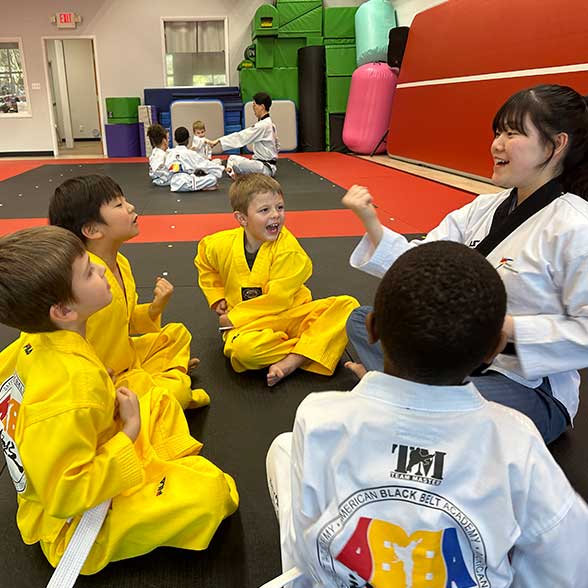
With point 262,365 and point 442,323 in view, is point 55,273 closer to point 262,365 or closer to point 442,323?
point 442,323

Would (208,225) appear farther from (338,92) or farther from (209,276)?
(338,92)

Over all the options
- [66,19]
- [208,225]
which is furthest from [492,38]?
[66,19]

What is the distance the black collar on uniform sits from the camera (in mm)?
1712

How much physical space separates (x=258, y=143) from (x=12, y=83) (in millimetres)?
8383

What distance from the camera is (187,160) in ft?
24.9

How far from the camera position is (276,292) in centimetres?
254

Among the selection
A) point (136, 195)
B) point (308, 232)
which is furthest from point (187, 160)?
point (308, 232)

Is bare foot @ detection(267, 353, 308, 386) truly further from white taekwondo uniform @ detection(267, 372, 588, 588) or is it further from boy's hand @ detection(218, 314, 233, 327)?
white taekwondo uniform @ detection(267, 372, 588, 588)

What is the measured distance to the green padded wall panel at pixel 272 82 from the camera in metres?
12.4

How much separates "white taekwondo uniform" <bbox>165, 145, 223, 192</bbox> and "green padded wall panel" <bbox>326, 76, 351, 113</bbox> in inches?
206

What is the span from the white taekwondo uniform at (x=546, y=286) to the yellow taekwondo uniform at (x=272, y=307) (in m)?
0.67

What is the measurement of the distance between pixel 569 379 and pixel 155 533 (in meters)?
1.35

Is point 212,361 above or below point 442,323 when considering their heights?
below

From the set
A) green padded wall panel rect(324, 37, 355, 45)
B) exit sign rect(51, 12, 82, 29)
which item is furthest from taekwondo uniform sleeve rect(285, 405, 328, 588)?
exit sign rect(51, 12, 82, 29)
